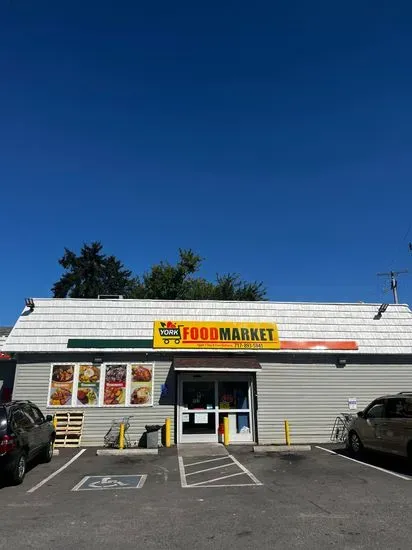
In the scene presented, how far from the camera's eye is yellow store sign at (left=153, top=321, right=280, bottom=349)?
1730cm

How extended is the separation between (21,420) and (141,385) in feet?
20.1

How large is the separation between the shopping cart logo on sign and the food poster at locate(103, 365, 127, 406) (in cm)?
179

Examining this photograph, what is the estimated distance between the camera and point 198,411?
16906mm

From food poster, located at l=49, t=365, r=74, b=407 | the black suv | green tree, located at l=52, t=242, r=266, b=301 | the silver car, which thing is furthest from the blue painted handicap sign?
green tree, located at l=52, t=242, r=266, b=301

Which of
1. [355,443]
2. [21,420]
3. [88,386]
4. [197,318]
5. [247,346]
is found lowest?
[355,443]

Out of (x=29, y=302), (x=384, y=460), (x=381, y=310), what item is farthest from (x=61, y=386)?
(x=381, y=310)

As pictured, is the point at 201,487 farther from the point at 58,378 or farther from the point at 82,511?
the point at 58,378

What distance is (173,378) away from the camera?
1698 centimetres

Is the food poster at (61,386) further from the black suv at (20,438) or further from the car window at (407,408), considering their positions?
the car window at (407,408)

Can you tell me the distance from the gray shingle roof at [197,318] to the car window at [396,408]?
5.59 m

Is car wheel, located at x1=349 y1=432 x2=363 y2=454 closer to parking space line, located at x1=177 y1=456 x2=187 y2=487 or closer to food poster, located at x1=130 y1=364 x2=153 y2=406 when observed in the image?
parking space line, located at x1=177 y1=456 x2=187 y2=487

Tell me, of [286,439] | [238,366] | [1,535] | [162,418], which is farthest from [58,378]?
[1,535]

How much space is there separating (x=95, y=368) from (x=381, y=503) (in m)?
11.3

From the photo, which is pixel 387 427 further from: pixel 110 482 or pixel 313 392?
pixel 110 482
